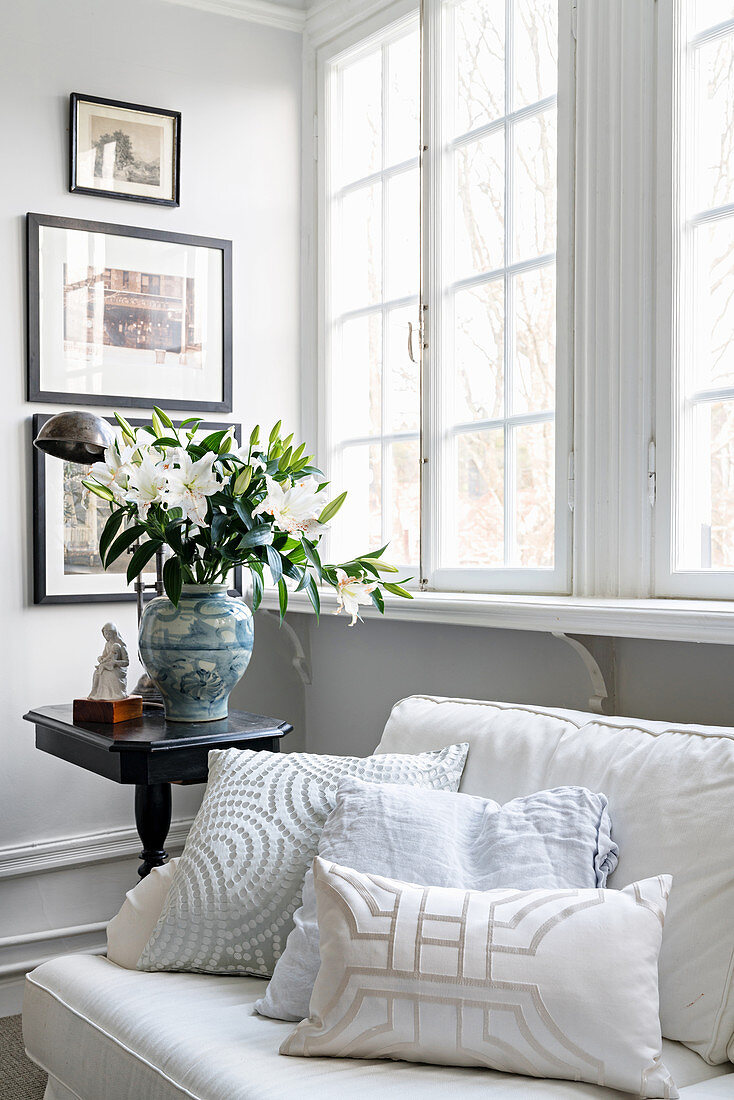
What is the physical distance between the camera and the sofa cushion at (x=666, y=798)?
1390mm

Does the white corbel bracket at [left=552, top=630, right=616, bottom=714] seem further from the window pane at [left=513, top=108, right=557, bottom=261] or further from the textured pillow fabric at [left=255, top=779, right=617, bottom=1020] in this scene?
the window pane at [left=513, top=108, right=557, bottom=261]

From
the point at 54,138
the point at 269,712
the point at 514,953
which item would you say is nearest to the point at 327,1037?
the point at 514,953

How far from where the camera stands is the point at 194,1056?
1395mm

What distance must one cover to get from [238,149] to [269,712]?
1.69m

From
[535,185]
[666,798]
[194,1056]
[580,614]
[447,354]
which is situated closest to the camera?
[194,1056]

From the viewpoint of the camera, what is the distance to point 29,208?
9.19 feet

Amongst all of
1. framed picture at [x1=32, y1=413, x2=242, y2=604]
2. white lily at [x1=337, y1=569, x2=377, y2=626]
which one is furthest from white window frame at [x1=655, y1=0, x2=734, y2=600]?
framed picture at [x1=32, y1=413, x2=242, y2=604]

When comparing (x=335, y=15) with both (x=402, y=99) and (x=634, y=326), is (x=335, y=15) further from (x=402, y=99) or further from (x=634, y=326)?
(x=634, y=326)

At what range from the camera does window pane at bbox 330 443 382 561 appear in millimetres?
3068

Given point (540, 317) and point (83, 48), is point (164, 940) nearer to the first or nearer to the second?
point (540, 317)

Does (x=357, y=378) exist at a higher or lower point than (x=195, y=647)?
higher

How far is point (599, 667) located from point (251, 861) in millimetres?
841

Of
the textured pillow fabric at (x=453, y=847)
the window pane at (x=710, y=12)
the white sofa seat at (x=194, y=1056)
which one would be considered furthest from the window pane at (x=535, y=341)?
the white sofa seat at (x=194, y=1056)

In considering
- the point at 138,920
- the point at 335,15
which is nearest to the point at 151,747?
the point at 138,920
